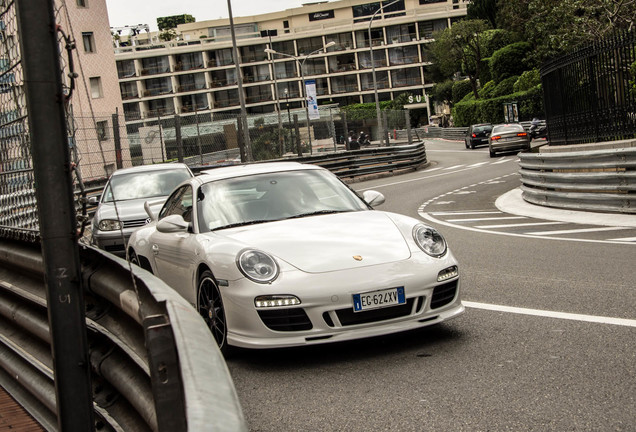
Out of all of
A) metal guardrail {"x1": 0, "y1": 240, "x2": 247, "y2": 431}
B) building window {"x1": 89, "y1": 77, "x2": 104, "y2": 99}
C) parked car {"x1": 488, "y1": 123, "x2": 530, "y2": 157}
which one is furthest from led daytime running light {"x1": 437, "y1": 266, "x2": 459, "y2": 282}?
building window {"x1": 89, "y1": 77, "x2": 104, "y2": 99}

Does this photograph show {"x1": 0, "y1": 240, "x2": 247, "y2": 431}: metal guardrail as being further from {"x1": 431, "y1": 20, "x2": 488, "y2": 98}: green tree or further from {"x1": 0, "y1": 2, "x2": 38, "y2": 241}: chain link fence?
{"x1": 431, "y1": 20, "x2": 488, "y2": 98}: green tree

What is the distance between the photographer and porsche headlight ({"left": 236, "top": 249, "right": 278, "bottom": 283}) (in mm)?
5566

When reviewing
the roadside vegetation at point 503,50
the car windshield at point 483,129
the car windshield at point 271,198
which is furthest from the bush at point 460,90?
the car windshield at point 271,198

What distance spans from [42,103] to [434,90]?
93.3 meters

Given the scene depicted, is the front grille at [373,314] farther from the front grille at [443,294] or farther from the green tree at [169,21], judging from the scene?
the green tree at [169,21]

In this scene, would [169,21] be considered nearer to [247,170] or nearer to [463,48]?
[463,48]

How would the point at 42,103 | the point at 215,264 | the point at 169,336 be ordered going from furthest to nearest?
the point at 215,264
the point at 42,103
the point at 169,336

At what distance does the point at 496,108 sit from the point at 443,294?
202 ft

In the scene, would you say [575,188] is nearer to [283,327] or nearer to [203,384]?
[283,327]

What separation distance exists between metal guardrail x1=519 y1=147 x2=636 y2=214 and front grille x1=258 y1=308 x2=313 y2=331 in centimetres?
851

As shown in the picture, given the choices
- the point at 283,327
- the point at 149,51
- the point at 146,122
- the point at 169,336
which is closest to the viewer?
the point at 169,336

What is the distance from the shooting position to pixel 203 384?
1.89m

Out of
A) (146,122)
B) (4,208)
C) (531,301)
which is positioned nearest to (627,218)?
(531,301)

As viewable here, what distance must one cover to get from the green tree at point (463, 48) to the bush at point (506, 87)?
7.70m
